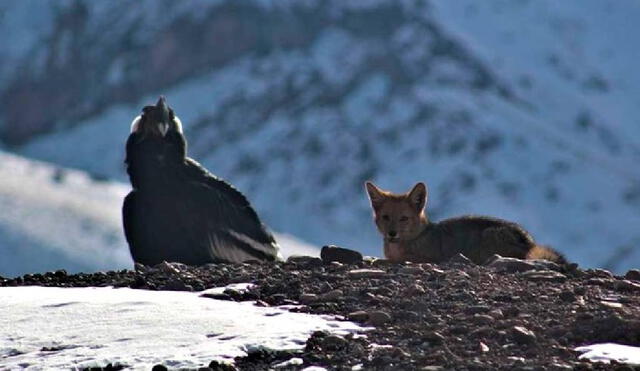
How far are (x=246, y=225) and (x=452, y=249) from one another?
2017mm

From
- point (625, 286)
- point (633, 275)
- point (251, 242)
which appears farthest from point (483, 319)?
point (251, 242)

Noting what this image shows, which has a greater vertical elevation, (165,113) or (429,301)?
(165,113)

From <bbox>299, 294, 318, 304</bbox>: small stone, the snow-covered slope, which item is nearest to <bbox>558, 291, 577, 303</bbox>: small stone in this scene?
<bbox>299, 294, 318, 304</bbox>: small stone

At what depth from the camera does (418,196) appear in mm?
13656

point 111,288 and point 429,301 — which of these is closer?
point 429,301

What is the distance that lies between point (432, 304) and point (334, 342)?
3.33 feet

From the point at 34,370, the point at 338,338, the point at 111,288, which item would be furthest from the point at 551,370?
the point at 111,288

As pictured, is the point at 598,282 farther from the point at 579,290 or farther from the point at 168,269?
the point at 168,269

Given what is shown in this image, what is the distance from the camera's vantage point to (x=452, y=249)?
13.0 m

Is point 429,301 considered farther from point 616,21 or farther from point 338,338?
point 616,21

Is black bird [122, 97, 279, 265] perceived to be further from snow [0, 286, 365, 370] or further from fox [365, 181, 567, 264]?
snow [0, 286, 365, 370]

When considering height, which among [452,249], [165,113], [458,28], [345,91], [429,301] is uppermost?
[458,28]

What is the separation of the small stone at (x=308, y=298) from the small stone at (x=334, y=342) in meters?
1.09

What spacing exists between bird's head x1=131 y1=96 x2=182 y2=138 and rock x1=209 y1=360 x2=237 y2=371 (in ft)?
21.6
